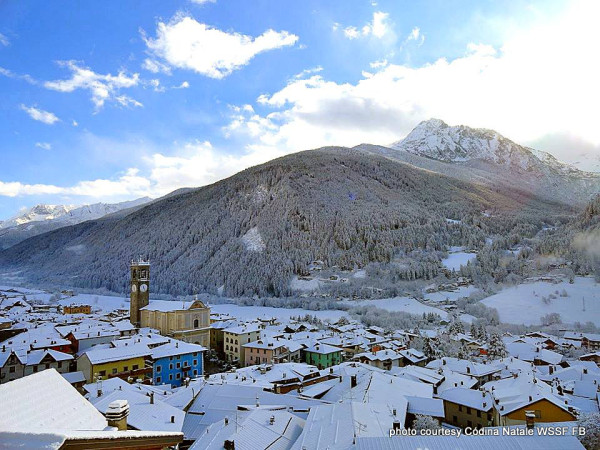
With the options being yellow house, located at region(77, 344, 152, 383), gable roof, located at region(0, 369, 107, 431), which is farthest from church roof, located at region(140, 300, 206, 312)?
gable roof, located at region(0, 369, 107, 431)

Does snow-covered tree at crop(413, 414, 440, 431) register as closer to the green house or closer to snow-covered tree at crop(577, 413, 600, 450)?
snow-covered tree at crop(577, 413, 600, 450)

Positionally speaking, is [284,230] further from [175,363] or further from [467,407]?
[467,407]

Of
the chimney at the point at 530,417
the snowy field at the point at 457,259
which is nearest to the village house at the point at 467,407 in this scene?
the chimney at the point at 530,417

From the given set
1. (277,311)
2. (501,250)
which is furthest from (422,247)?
(277,311)

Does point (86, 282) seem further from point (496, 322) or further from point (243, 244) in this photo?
point (496, 322)

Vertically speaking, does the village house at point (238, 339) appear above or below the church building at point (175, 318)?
below

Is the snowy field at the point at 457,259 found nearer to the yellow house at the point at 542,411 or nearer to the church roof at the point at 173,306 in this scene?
the church roof at the point at 173,306
